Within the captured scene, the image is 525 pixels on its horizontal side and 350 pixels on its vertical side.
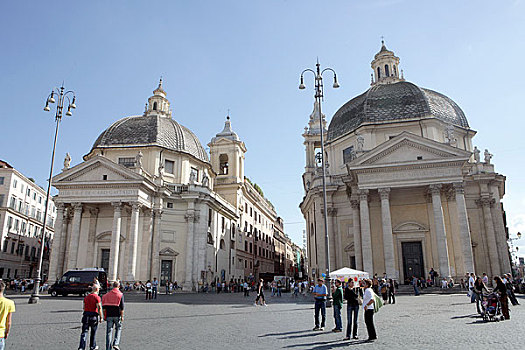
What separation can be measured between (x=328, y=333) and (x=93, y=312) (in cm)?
576

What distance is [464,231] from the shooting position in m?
27.2

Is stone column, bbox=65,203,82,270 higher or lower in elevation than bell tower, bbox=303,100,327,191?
lower

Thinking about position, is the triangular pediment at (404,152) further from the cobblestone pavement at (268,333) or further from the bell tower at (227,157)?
the bell tower at (227,157)

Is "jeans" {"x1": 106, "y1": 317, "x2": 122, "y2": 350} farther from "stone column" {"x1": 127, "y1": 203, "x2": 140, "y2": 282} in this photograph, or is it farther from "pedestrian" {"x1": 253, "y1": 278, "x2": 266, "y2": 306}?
"stone column" {"x1": 127, "y1": 203, "x2": 140, "y2": 282}

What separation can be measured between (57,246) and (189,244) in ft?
36.0

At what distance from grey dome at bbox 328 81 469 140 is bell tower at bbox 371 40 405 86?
4967 mm

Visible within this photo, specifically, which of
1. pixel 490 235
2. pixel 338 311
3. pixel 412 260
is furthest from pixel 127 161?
pixel 338 311

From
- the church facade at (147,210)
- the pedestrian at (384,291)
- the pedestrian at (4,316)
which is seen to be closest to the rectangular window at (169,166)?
the church facade at (147,210)

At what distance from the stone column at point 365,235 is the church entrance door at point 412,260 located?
2854 millimetres

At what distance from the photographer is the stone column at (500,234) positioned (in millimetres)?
30650

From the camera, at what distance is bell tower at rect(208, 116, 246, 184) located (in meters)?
51.2

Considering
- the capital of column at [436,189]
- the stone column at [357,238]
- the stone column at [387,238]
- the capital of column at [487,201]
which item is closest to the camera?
the stone column at [387,238]

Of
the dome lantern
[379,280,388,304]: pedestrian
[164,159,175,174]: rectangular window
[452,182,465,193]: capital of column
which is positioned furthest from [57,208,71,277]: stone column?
[452,182,465,193]: capital of column

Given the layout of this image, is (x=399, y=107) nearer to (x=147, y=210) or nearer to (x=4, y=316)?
(x=147, y=210)
